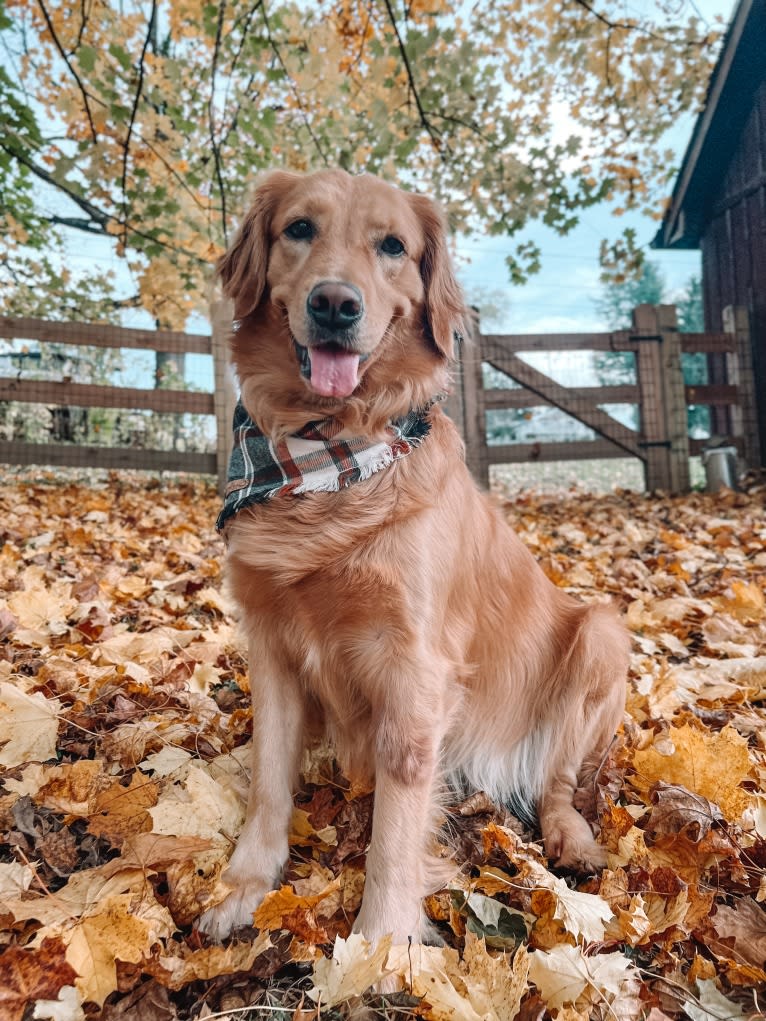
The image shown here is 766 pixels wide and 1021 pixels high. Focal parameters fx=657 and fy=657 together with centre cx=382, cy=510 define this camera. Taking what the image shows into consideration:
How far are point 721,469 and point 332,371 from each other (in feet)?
24.9

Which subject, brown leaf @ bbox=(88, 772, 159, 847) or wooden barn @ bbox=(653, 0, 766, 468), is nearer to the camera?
brown leaf @ bbox=(88, 772, 159, 847)

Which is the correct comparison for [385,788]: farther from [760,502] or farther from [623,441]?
[623,441]

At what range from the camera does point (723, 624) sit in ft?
10.2

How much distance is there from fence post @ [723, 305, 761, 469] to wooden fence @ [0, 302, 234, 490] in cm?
674

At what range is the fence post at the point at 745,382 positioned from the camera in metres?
8.83

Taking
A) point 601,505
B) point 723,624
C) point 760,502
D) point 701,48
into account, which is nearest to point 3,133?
point 701,48

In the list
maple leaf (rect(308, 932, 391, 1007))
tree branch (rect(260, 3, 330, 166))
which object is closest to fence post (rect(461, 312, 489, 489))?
tree branch (rect(260, 3, 330, 166))

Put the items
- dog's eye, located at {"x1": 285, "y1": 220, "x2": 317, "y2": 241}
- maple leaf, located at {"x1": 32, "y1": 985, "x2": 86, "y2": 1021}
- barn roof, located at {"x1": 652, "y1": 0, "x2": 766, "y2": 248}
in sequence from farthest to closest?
barn roof, located at {"x1": 652, "y1": 0, "x2": 766, "y2": 248}
dog's eye, located at {"x1": 285, "y1": 220, "x2": 317, "y2": 241}
maple leaf, located at {"x1": 32, "y1": 985, "x2": 86, "y2": 1021}

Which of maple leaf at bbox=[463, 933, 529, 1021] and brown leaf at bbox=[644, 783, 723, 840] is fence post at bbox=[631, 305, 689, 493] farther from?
maple leaf at bbox=[463, 933, 529, 1021]

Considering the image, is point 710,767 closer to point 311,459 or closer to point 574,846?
point 574,846

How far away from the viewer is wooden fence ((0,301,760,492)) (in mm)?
7207

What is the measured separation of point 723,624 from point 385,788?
2.27 m

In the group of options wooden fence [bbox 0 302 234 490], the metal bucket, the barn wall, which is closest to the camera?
wooden fence [bbox 0 302 234 490]

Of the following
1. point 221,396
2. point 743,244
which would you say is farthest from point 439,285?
point 743,244
